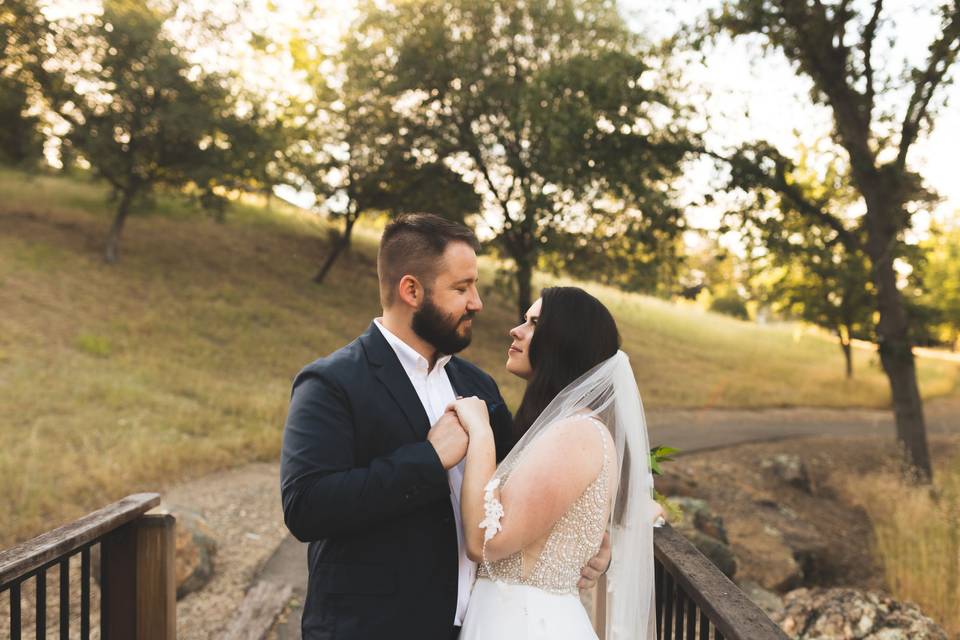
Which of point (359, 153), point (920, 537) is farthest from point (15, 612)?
point (359, 153)

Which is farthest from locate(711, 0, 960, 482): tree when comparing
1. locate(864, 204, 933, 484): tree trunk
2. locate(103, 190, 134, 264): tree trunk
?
locate(103, 190, 134, 264): tree trunk

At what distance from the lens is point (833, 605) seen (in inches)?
201

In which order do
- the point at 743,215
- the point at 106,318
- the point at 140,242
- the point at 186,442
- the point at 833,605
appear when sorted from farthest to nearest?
the point at 140,242
the point at 106,318
the point at 743,215
the point at 186,442
the point at 833,605

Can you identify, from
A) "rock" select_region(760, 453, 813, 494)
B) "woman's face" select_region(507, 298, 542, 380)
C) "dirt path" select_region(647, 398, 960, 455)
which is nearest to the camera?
"woman's face" select_region(507, 298, 542, 380)

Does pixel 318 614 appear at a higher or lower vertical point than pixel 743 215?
lower

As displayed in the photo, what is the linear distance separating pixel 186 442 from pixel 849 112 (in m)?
11.3

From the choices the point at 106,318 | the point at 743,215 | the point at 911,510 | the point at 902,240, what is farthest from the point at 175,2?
the point at 911,510

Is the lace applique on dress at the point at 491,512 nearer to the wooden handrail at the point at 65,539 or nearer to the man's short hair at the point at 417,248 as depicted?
the man's short hair at the point at 417,248

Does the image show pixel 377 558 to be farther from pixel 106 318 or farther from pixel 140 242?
pixel 140 242

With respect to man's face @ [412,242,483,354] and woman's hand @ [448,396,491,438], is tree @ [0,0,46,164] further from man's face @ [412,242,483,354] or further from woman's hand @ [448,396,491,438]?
woman's hand @ [448,396,491,438]

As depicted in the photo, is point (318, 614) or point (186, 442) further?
point (186, 442)

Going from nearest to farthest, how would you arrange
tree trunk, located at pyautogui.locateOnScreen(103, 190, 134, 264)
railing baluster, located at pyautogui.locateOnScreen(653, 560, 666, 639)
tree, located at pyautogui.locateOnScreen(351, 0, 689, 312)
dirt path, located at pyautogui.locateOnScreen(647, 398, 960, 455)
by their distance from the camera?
railing baluster, located at pyautogui.locateOnScreen(653, 560, 666, 639), tree, located at pyautogui.locateOnScreen(351, 0, 689, 312), dirt path, located at pyautogui.locateOnScreen(647, 398, 960, 455), tree trunk, located at pyautogui.locateOnScreen(103, 190, 134, 264)

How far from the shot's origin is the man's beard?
2.53m

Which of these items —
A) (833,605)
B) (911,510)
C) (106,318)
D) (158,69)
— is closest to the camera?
(833,605)
